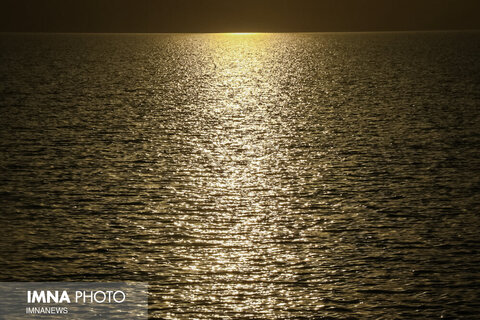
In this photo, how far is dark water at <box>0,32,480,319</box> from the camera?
28.1m

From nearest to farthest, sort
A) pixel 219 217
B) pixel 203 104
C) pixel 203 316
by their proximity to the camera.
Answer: pixel 203 316 → pixel 219 217 → pixel 203 104

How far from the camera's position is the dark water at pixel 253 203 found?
28.1m

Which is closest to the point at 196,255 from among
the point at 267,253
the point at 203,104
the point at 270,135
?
the point at 267,253

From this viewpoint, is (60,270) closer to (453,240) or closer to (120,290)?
(120,290)

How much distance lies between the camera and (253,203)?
39.3m

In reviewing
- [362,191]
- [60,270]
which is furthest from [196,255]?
[362,191]

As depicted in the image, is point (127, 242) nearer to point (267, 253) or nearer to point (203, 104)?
point (267, 253)

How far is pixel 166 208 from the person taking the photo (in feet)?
126

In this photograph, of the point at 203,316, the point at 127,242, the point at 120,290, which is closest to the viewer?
the point at 203,316

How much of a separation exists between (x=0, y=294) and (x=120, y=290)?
395cm

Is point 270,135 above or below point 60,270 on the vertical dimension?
above

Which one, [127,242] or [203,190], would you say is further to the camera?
[203,190]

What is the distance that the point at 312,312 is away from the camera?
2612 cm

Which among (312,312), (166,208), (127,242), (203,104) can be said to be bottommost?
(312,312)
